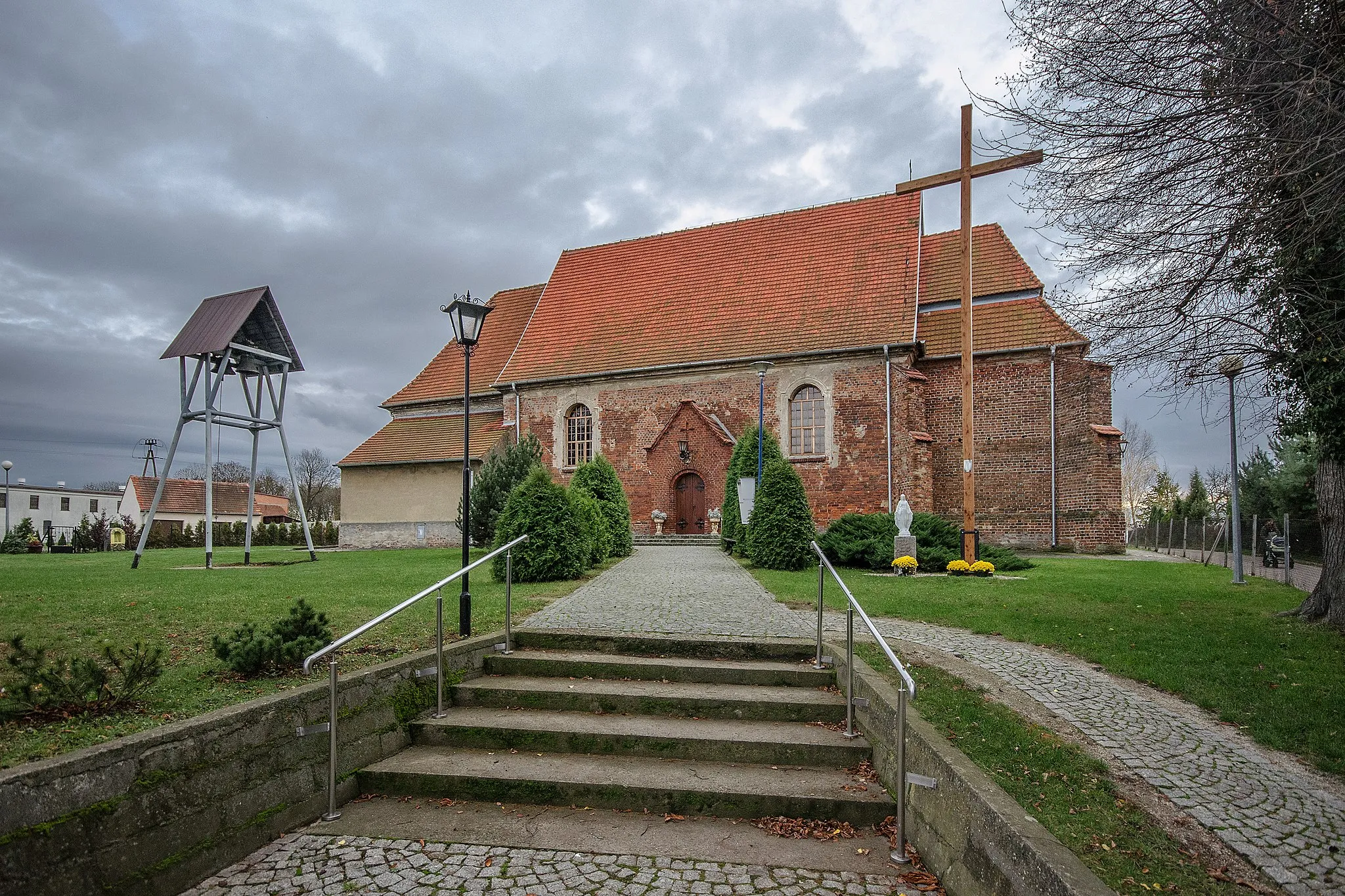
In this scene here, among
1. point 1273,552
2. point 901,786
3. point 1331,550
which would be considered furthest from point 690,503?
point 901,786

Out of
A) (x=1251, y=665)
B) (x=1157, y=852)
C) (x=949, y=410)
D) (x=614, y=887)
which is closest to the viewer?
(x=1157, y=852)

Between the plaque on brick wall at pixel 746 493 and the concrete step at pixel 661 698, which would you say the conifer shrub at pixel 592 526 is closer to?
the plaque on brick wall at pixel 746 493

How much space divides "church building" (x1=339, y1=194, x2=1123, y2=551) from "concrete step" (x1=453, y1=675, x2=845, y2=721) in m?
15.8

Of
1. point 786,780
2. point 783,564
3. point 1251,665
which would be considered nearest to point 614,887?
point 786,780

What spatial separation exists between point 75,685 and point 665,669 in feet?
13.1

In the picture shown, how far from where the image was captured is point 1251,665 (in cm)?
664

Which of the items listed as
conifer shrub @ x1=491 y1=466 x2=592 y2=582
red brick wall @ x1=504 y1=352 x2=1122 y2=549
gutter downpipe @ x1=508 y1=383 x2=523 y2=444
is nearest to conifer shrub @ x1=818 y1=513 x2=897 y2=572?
red brick wall @ x1=504 y1=352 x2=1122 y2=549

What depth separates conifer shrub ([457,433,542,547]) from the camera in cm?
1742

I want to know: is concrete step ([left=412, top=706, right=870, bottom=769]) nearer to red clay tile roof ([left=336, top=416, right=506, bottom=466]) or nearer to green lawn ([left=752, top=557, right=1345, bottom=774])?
green lawn ([left=752, top=557, right=1345, bottom=774])

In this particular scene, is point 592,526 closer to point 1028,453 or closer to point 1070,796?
point 1070,796

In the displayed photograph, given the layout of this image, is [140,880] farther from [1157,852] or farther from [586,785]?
[1157,852]

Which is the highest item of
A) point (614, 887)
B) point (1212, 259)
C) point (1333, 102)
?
point (1333, 102)

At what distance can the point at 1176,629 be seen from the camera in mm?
8258

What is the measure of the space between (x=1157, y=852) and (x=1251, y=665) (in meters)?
4.49
